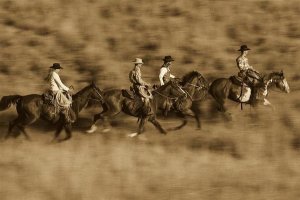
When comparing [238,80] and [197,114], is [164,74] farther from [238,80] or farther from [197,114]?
[238,80]

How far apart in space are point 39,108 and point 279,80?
32.4ft

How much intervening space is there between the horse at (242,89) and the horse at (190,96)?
596 mm

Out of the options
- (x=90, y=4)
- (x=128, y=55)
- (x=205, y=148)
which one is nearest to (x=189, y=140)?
(x=205, y=148)

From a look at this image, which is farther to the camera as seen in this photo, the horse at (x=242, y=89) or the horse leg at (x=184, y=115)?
the horse at (x=242, y=89)

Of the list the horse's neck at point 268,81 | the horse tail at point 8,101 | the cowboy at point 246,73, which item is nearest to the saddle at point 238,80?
the cowboy at point 246,73

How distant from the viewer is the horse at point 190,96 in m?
26.7

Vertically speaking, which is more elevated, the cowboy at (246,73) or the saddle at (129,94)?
the cowboy at (246,73)

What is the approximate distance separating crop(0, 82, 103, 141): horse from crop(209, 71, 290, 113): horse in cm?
501

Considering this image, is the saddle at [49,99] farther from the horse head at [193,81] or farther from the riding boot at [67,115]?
the horse head at [193,81]

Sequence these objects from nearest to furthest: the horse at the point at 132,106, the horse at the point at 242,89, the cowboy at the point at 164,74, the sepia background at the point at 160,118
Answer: the sepia background at the point at 160,118 < the horse at the point at 132,106 < the cowboy at the point at 164,74 < the horse at the point at 242,89

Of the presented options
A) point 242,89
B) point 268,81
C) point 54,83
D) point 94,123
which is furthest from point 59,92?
point 268,81

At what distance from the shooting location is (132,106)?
85.3 ft

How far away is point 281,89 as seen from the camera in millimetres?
27938

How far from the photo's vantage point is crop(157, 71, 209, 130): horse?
26.7 m
